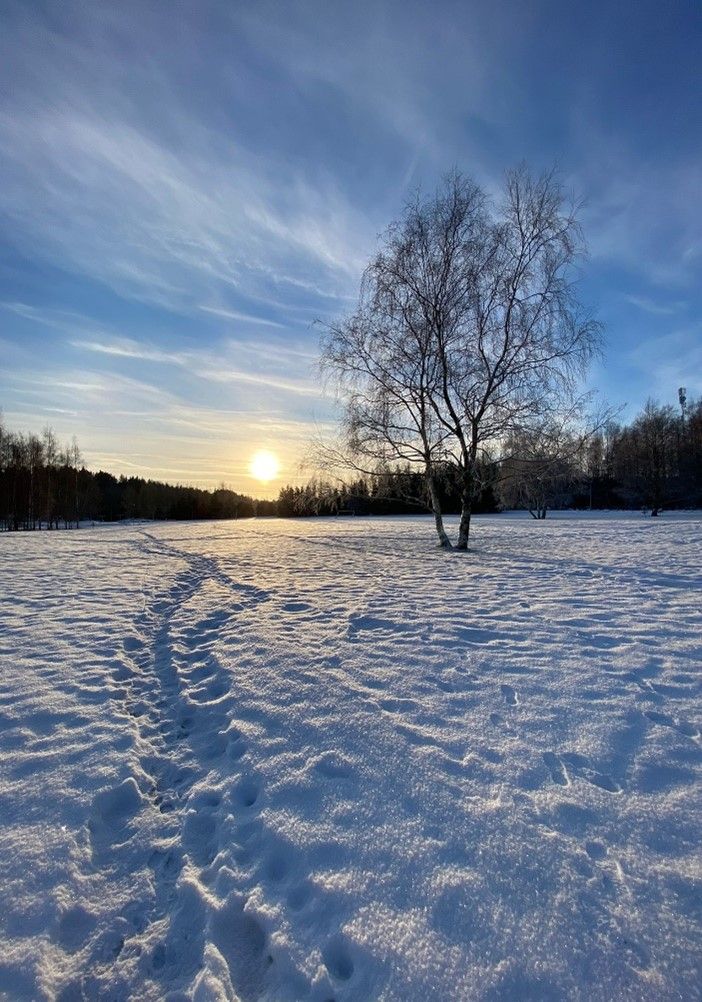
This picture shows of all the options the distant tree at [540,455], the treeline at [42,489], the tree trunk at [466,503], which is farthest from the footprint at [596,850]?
the treeline at [42,489]

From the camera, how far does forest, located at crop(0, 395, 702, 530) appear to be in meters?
15.1

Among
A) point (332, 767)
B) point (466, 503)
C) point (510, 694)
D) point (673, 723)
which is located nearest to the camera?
point (332, 767)

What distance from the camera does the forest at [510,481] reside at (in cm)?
1509

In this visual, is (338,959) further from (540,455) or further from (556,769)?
(540,455)

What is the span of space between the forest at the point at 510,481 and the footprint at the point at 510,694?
1082cm

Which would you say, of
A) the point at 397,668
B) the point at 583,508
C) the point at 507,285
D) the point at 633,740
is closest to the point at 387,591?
the point at 397,668

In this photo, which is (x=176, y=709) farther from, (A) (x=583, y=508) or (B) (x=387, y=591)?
(A) (x=583, y=508)

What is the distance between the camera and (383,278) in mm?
14922

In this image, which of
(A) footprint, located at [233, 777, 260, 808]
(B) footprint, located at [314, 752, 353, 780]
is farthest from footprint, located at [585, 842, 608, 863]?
(A) footprint, located at [233, 777, 260, 808]

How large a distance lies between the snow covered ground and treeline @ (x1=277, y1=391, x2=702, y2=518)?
8400mm

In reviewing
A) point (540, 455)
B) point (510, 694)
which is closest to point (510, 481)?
point (540, 455)

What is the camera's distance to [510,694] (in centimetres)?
439

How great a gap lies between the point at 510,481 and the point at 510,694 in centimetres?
1237

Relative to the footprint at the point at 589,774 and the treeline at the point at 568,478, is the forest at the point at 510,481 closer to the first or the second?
the treeline at the point at 568,478
